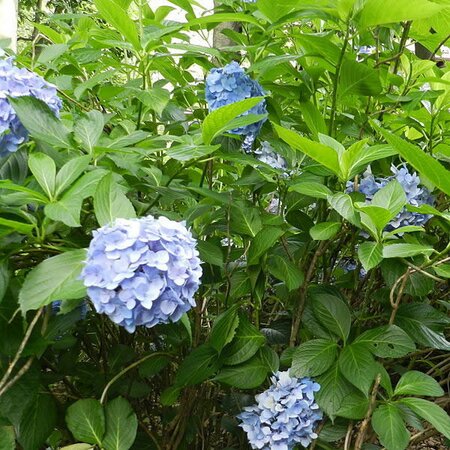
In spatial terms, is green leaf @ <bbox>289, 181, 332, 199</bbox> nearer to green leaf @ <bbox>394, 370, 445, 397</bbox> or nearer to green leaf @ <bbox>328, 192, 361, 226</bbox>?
green leaf @ <bbox>328, 192, 361, 226</bbox>

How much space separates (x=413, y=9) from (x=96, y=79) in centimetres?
71

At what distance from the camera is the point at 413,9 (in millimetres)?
956

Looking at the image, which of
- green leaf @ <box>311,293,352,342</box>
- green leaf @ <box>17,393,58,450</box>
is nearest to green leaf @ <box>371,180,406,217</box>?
green leaf @ <box>311,293,352,342</box>

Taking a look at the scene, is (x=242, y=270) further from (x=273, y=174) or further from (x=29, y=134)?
(x=29, y=134)

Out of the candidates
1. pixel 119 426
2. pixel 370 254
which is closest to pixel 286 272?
pixel 370 254

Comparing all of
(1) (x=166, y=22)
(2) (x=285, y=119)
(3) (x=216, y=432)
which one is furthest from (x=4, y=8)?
(3) (x=216, y=432)

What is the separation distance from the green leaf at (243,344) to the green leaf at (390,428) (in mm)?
258

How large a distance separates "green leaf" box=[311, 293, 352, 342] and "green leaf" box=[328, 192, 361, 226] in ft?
0.70

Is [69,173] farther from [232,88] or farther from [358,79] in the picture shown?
[358,79]

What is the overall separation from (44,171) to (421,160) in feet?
1.88

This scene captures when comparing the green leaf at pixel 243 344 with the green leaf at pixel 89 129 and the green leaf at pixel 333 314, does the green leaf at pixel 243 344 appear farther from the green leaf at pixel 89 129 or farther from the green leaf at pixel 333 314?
the green leaf at pixel 89 129

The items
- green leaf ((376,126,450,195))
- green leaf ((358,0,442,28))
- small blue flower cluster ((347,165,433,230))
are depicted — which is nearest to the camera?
green leaf ((376,126,450,195))

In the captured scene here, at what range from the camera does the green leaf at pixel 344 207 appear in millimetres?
976

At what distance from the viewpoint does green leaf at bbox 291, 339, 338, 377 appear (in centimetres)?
108
